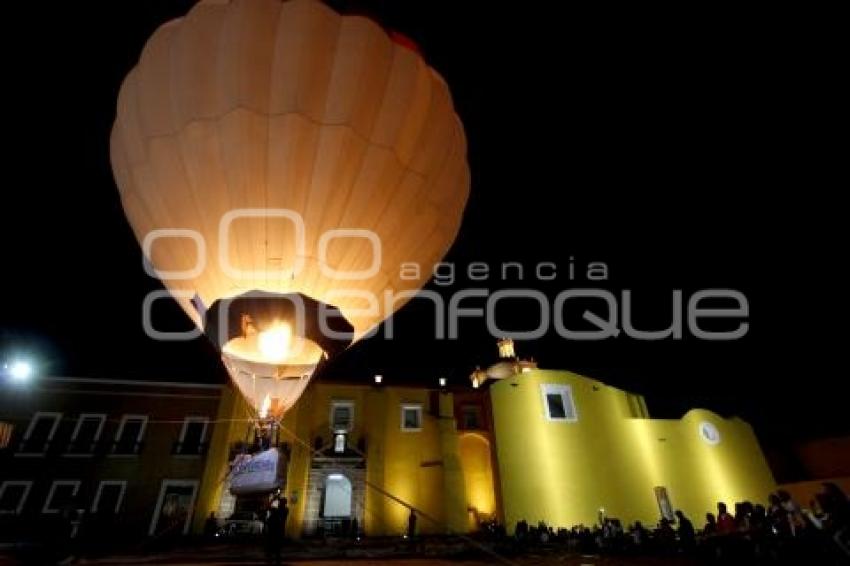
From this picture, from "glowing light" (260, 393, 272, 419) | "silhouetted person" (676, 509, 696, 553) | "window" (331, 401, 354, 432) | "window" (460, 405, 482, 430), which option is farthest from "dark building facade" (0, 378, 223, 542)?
"silhouetted person" (676, 509, 696, 553)

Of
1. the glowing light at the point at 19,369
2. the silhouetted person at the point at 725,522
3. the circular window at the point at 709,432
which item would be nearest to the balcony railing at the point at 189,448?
the glowing light at the point at 19,369

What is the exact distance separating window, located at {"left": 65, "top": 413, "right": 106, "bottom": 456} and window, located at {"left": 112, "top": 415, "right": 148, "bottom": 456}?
2.64ft

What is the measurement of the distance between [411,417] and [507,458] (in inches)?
214

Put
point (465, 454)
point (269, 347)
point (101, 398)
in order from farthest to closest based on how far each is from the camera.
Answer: point (465, 454), point (101, 398), point (269, 347)

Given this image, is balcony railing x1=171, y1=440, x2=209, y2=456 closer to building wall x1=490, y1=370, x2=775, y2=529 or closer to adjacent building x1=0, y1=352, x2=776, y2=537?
adjacent building x1=0, y1=352, x2=776, y2=537

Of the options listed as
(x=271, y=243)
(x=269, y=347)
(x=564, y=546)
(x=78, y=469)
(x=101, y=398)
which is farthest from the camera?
(x=101, y=398)

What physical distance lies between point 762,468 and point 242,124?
28.6 meters

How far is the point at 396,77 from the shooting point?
473cm

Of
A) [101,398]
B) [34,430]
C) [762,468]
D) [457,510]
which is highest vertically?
[101,398]

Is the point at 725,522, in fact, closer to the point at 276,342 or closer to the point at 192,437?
the point at 276,342

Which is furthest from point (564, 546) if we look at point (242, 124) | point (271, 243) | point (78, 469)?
point (78, 469)

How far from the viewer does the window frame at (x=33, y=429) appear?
18.4 metres

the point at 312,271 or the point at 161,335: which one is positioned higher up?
the point at 161,335

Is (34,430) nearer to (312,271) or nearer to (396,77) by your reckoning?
(312,271)
